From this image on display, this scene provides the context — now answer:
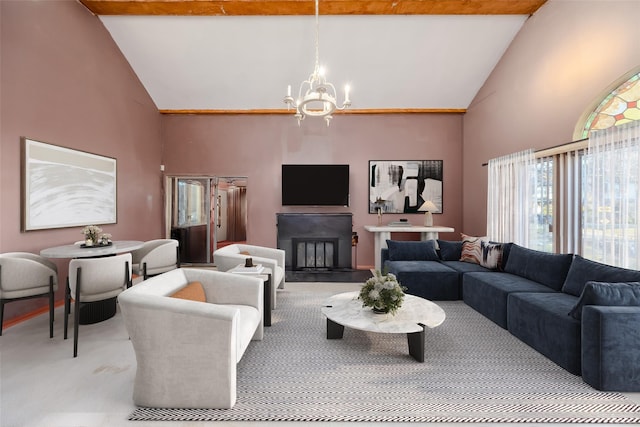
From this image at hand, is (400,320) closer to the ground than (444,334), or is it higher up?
higher up

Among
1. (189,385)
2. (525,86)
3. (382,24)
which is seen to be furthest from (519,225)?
(189,385)

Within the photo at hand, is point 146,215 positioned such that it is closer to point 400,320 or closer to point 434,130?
point 400,320

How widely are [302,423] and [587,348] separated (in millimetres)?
2089

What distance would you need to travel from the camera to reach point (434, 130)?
20.0 ft

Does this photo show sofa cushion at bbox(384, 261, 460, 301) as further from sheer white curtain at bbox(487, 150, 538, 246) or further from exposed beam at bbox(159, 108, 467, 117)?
exposed beam at bbox(159, 108, 467, 117)

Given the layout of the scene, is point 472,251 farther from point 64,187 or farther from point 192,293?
point 64,187

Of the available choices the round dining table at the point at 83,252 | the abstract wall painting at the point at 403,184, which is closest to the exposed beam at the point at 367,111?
the abstract wall painting at the point at 403,184

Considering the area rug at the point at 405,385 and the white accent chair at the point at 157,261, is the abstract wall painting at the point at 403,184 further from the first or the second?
the white accent chair at the point at 157,261

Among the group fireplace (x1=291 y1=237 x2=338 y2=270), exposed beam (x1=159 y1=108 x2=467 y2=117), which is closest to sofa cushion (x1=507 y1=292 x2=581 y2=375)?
fireplace (x1=291 y1=237 x2=338 y2=270)

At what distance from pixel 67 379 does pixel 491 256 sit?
4764mm

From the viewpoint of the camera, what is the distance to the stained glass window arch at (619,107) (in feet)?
10.1

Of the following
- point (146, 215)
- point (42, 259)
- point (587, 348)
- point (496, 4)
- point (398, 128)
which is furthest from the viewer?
point (398, 128)

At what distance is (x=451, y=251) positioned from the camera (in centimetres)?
466

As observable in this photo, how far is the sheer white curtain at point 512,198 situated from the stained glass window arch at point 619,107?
77 centimetres
